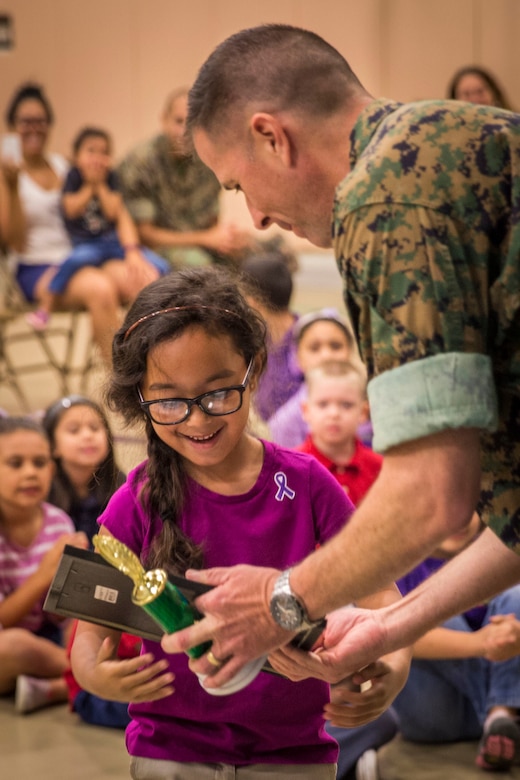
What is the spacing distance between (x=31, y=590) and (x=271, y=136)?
7.01 ft

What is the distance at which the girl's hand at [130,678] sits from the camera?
1759 mm

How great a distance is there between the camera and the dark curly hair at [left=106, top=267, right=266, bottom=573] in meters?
1.84

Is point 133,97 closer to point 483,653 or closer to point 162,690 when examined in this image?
point 483,653

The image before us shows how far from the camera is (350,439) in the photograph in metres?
3.31

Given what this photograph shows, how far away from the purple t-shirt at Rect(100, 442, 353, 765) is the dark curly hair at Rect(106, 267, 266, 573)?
0.09 feet

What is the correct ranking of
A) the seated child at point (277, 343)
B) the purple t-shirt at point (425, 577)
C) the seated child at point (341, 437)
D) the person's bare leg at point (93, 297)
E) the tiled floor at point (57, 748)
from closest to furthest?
the tiled floor at point (57, 748), the purple t-shirt at point (425, 577), the seated child at point (341, 437), the seated child at point (277, 343), the person's bare leg at point (93, 297)

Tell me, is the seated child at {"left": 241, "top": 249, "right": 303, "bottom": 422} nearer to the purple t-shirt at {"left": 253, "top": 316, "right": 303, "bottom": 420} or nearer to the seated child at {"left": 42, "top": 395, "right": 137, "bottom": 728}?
the purple t-shirt at {"left": 253, "top": 316, "right": 303, "bottom": 420}

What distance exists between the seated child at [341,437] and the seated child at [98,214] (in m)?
2.84

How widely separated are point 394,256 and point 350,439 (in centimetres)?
201

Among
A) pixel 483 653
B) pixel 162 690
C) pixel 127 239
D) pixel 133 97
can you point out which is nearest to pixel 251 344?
pixel 162 690

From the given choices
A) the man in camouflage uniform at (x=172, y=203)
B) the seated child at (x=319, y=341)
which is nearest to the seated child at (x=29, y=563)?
the seated child at (x=319, y=341)

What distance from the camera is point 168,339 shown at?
1892 millimetres

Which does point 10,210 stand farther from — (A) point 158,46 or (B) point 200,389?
(A) point 158,46

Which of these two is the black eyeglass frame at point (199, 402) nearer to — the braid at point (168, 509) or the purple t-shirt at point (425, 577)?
the braid at point (168, 509)
